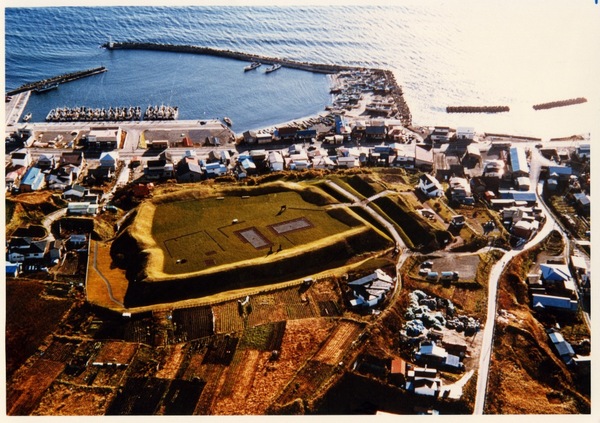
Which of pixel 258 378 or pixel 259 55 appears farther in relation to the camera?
pixel 259 55

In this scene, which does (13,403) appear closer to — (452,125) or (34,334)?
(34,334)

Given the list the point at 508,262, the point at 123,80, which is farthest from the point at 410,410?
the point at 123,80

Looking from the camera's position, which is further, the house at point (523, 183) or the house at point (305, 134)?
the house at point (305, 134)

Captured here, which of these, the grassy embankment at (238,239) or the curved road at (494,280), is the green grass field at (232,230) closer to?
the grassy embankment at (238,239)

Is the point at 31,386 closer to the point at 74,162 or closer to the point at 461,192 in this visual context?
the point at 74,162

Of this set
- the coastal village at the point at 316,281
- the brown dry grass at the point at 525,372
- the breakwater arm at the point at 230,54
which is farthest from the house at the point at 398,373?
the breakwater arm at the point at 230,54
